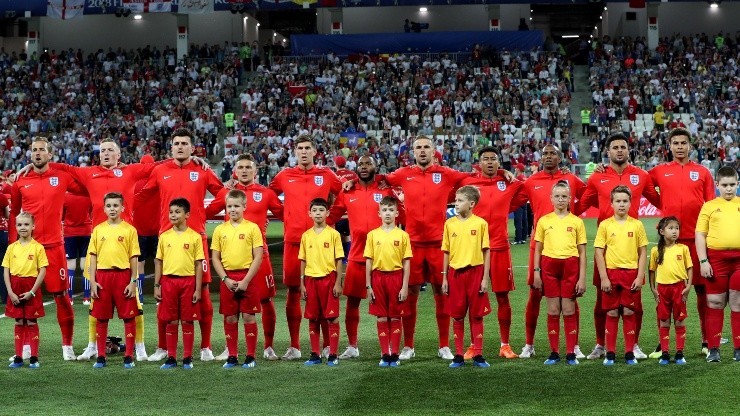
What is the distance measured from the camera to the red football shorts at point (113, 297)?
1002cm

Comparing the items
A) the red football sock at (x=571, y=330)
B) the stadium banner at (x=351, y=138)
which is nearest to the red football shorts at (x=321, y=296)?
the red football sock at (x=571, y=330)

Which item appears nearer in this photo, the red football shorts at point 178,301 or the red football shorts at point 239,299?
the red football shorts at point 178,301

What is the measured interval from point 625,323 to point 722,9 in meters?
39.6

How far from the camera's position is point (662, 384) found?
29.0ft

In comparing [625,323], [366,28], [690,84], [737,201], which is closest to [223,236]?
[625,323]

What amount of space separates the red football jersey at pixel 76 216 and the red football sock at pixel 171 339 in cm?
508

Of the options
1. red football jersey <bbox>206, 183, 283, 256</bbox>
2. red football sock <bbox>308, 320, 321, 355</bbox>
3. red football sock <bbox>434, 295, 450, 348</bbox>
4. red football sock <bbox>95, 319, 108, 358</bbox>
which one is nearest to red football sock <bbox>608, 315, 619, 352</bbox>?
red football sock <bbox>434, 295, 450, 348</bbox>

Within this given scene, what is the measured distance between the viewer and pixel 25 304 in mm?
10203

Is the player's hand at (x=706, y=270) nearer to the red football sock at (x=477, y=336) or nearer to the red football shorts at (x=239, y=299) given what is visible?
the red football sock at (x=477, y=336)

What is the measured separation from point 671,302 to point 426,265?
236cm

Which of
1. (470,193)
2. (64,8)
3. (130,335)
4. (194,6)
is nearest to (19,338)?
(130,335)

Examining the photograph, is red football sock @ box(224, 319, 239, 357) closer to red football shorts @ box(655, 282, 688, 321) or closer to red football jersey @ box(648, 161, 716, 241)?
red football shorts @ box(655, 282, 688, 321)

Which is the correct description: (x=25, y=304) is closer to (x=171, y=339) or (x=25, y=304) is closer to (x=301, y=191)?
(x=171, y=339)

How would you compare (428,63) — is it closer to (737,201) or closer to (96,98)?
(96,98)
